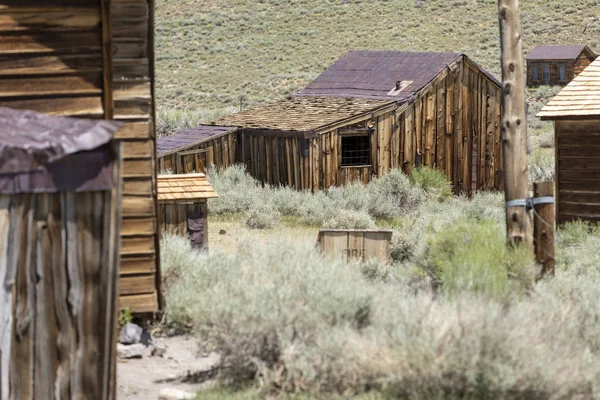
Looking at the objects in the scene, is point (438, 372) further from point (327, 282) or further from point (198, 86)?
point (198, 86)

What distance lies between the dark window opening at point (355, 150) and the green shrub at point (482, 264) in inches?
457

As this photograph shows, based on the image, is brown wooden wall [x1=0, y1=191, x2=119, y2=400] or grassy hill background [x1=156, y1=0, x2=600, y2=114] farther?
grassy hill background [x1=156, y1=0, x2=600, y2=114]

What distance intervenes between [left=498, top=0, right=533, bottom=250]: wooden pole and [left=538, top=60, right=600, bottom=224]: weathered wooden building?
5.49 meters

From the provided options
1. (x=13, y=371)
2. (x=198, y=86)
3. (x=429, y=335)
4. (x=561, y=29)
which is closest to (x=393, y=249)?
(x=429, y=335)

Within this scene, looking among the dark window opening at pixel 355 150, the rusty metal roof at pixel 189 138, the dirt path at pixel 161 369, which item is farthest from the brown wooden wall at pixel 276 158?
the dirt path at pixel 161 369

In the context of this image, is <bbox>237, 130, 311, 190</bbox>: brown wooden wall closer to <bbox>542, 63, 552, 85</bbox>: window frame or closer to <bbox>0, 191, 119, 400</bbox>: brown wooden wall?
<bbox>0, 191, 119, 400</bbox>: brown wooden wall

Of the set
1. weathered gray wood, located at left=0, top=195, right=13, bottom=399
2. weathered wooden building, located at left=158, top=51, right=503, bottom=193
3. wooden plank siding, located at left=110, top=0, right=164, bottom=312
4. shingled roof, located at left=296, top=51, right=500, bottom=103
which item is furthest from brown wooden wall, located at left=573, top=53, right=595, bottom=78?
weathered gray wood, located at left=0, top=195, right=13, bottom=399

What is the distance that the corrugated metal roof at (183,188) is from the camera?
12.6 m

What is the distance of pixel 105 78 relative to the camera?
854 cm

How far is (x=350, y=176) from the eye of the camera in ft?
67.5

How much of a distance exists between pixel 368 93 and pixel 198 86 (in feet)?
91.4

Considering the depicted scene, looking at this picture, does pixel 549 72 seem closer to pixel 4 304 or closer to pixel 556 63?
pixel 556 63

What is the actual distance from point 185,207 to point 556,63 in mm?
39438

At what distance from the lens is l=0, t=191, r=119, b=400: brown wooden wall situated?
543 centimetres
